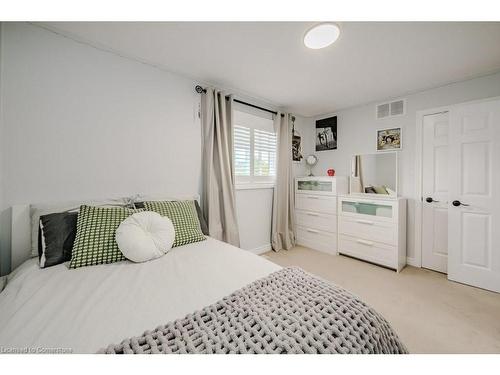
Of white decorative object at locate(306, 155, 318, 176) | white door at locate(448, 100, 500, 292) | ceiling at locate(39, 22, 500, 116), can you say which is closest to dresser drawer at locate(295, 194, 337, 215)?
white decorative object at locate(306, 155, 318, 176)

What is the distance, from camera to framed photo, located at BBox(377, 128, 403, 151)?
9.05 feet

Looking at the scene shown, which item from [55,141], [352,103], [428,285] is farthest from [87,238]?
[352,103]

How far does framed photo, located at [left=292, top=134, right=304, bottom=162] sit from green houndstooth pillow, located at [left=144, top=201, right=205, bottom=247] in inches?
91.7

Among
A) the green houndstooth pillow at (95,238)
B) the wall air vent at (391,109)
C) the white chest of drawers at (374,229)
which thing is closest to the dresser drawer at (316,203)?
the white chest of drawers at (374,229)

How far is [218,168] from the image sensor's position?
2451 millimetres

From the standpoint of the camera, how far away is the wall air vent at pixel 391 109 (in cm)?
272

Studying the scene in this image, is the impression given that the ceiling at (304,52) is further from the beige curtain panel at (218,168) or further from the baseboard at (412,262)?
→ the baseboard at (412,262)

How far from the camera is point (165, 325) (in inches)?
28.5

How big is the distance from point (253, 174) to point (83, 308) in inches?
94.3

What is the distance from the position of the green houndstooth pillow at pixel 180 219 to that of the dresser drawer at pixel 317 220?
6.87 ft

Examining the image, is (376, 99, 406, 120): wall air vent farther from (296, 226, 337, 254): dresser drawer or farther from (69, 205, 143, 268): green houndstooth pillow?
(69, 205, 143, 268): green houndstooth pillow

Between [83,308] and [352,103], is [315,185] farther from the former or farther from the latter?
[83,308]

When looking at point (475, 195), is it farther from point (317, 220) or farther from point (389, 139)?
point (317, 220)

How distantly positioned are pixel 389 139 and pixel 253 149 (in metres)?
1.94
